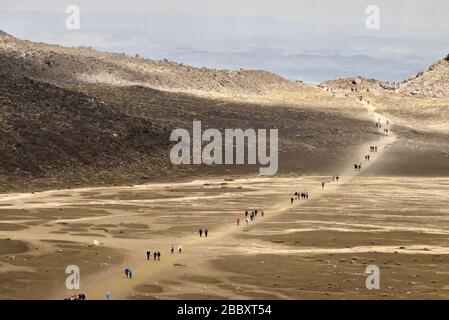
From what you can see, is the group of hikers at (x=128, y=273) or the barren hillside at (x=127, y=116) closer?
the group of hikers at (x=128, y=273)

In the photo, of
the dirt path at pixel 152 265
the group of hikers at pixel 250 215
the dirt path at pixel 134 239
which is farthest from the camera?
the group of hikers at pixel 250 215

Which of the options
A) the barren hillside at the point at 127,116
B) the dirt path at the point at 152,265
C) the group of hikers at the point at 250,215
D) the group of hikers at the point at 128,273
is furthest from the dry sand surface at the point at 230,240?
the barren hillside at the point at 127,116

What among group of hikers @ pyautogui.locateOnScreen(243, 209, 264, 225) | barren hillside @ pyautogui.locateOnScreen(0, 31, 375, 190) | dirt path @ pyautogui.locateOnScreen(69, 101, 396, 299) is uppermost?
barren hillside @ pyautogui.locateOnScreen(0, 31, 375, 190)

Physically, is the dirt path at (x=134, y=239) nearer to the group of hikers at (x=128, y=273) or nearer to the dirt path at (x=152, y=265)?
the dirt path at (x=152, y=265)

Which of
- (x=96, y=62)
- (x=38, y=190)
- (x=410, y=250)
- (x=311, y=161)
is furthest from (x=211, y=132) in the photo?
(x=410, y=250)

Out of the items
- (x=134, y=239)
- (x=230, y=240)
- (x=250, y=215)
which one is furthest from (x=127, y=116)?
(x=230, y=240)

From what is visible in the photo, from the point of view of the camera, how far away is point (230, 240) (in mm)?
67438

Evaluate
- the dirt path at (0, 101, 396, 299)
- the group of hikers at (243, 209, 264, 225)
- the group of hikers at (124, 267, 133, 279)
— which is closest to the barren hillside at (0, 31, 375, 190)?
the dirt path at (0, 101, 396, 299)

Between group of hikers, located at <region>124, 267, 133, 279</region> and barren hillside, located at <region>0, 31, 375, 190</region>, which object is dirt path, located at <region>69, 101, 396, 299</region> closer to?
group of hikers, located at <region>124, 267, 133, 279</region>

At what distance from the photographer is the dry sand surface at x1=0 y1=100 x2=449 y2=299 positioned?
52.1 meters

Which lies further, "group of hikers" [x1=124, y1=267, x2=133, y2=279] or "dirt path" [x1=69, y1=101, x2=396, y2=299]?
"group of hikers" [x1=124, y1=267, x2=133, y2=279]

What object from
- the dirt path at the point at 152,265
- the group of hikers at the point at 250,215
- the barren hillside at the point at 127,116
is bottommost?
the dirt path at the point at 152,265

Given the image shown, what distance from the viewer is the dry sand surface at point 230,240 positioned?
52.1m

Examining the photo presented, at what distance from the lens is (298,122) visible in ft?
495
